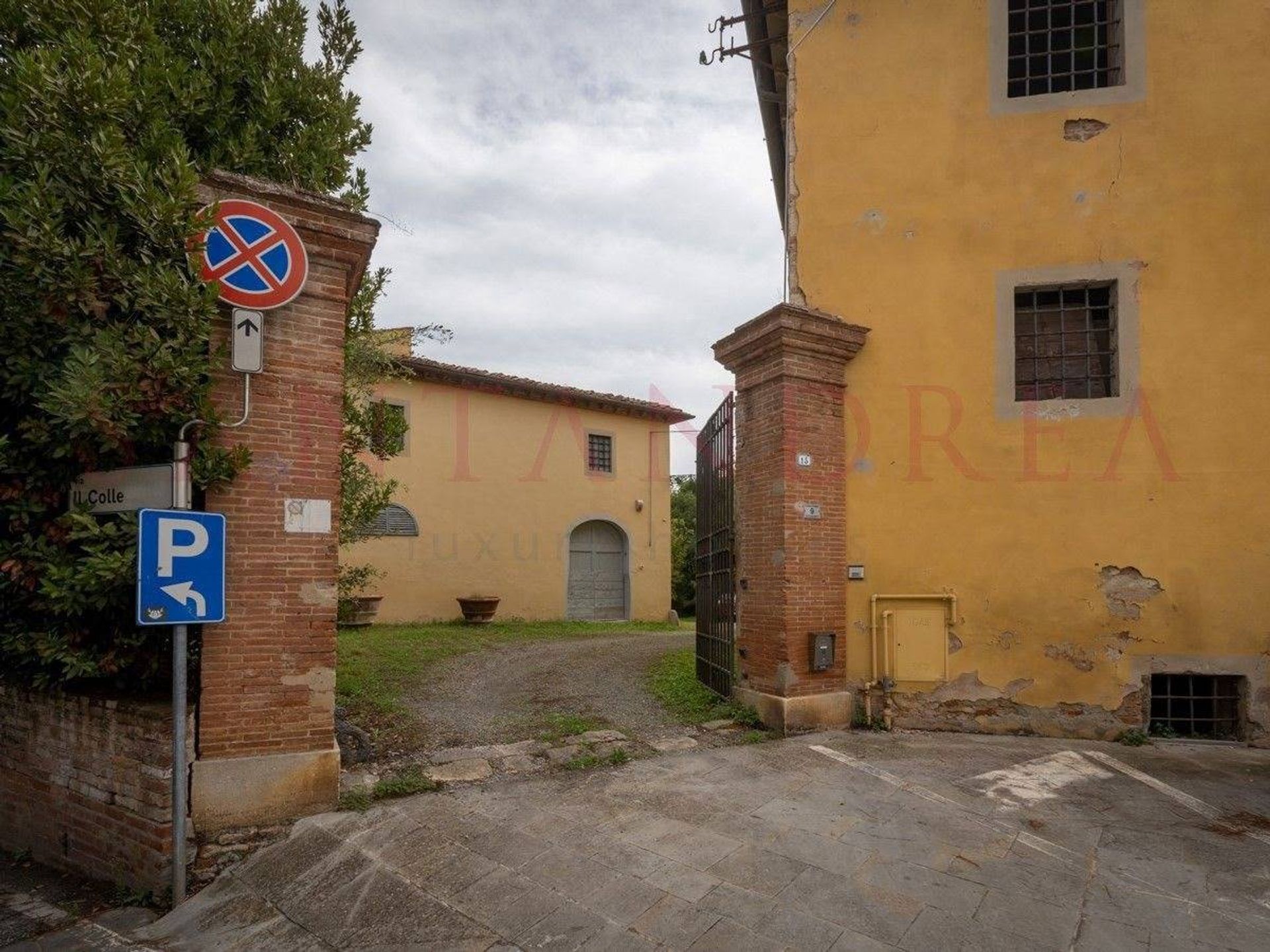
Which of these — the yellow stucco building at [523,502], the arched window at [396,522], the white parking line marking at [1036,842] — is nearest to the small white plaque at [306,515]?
the white parking line marking at [1036,842]

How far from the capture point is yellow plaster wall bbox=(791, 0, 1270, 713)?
6.36 meters

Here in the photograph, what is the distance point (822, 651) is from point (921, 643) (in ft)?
3.08

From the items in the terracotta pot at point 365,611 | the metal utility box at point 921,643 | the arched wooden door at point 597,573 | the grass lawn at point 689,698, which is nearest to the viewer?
the metal utility box at point 921,643

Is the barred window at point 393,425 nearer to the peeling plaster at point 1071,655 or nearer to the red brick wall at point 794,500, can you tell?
the red brick wall at point 794,500

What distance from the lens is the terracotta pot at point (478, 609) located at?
16.0 meters

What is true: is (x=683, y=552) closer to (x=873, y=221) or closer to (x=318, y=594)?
(x=873, y=221)

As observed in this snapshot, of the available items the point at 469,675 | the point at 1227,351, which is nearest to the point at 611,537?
the point at 469,675

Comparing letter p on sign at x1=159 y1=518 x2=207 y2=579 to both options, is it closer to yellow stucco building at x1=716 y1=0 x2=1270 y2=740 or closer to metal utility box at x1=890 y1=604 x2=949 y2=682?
yellow stucco building at x1=716 y1=0 x2=1270 y2=740

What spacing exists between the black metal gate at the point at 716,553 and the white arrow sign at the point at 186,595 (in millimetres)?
4727

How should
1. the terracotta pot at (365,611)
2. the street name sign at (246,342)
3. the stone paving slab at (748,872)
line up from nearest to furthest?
the stone paving slab at (748,872) < the street name sign at (246,342) < the terracotta pot at (365,611)

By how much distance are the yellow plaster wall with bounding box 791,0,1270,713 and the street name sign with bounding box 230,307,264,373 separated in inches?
194

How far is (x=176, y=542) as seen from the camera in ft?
12.2

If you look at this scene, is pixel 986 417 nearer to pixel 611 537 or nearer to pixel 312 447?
pixel 312 447

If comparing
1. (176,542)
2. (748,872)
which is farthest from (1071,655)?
(176,542)
